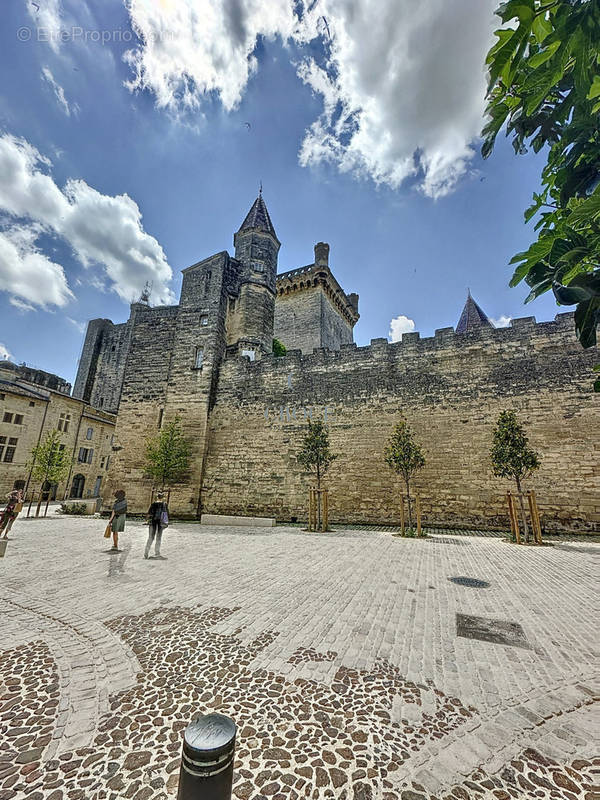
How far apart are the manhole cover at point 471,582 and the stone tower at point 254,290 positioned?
45.3 ft

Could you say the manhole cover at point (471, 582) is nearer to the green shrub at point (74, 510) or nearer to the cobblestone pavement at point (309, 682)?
the cobblestone pavement at point (309, 682)

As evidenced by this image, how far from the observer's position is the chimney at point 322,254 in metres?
28.3

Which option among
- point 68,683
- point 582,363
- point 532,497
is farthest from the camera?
point 582,363

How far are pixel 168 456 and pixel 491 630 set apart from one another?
552 inches

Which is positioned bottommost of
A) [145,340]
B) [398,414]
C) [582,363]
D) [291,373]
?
[398,414]

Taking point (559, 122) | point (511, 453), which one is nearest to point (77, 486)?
point (511, 453)

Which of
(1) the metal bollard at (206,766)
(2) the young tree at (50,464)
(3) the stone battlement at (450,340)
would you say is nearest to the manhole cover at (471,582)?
(1) the metal bollard at (206,766)

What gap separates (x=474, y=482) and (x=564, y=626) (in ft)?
27.6

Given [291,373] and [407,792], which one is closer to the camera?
[407,792]

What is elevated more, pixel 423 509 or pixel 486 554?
pixel 423 509

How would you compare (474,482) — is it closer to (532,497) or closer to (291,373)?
(532,497)

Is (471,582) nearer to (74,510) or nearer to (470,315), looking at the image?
(74,510)

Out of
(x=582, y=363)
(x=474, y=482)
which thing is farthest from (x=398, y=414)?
(x=582, y=363)

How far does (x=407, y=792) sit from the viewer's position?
170 centimetres
